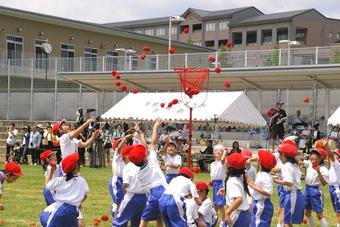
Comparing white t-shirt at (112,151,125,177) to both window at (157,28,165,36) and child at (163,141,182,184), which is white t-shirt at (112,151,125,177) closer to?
child at (163,141,182,184)

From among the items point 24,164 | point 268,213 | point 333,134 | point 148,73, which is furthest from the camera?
point 148,73

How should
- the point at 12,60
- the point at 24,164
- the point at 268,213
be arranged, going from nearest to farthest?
the point at 268,213 < the point at 24,164 < the point at 12,60

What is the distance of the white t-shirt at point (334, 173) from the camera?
10836 mm

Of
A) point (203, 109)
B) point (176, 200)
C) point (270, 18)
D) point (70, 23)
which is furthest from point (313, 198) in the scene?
point (270, 18)

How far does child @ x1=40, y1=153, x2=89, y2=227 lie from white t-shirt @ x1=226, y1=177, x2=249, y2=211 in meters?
1.88

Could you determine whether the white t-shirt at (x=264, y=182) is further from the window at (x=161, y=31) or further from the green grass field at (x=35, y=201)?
the window at (x=161, y=31)

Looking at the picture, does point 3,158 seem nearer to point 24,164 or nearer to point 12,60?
point 24,164

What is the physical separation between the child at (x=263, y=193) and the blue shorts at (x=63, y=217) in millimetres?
2601

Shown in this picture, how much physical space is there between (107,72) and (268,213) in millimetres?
23247

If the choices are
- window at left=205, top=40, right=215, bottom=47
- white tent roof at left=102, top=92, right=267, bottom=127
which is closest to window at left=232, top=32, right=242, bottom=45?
window at left=205, top=40, right=215, bottom=47

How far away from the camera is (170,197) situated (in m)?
8.19

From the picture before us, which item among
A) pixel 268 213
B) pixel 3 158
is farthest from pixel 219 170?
pixel 3 158

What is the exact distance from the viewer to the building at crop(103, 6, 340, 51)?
73562mm

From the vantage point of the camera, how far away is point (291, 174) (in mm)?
9625
